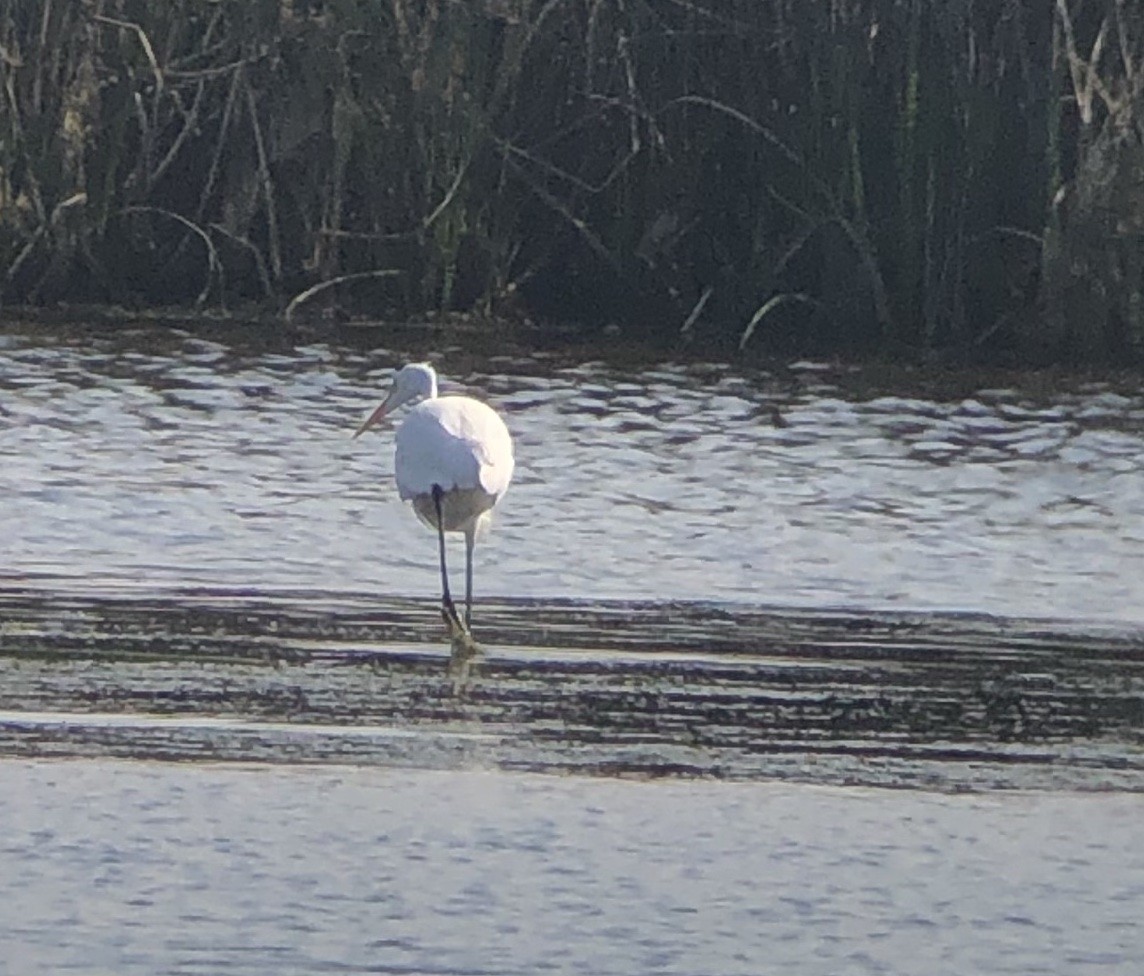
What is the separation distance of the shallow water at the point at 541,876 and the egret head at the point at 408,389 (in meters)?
5.01

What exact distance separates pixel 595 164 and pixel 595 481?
17.1 feet

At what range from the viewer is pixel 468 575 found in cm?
986

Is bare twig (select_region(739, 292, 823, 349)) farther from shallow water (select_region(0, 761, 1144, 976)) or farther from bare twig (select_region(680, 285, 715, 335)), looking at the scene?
shallow water (select_region(0, 761, 1144, 976))

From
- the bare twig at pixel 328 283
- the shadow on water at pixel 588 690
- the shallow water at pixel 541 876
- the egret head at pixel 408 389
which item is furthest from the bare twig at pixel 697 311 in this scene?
the shallow water at pixel 541 876

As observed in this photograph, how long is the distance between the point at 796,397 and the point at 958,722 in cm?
731

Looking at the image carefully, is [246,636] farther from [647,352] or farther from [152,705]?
[647,352]

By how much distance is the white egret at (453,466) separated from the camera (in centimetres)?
1023

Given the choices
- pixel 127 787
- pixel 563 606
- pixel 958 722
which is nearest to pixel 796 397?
pixel 563 606

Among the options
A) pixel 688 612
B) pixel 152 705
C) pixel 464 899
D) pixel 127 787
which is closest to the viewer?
pixel 464 899

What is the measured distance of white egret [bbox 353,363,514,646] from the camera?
1023cm

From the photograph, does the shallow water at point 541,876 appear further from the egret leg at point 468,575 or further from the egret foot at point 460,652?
the egret leg at point 468,575

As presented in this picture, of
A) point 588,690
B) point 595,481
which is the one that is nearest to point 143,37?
point 595,481

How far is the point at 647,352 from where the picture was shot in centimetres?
1709

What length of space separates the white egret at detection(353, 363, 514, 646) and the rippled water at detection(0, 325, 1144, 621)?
229 millimetres
